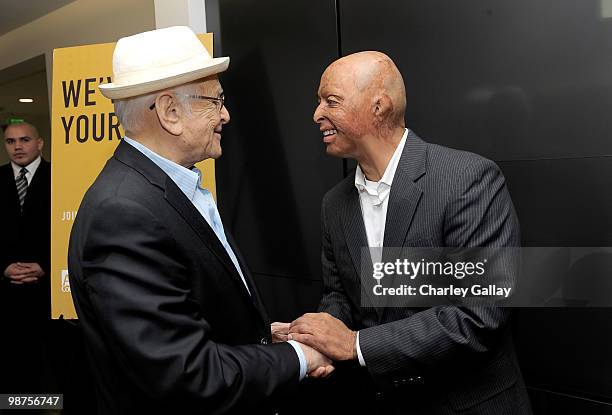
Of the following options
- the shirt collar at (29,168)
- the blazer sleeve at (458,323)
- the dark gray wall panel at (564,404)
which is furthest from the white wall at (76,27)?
the dark gray wall panel at (564,404)

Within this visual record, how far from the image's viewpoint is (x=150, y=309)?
1111 millimetres

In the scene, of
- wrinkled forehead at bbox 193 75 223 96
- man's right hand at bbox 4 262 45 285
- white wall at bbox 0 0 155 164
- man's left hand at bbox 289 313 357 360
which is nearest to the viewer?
wrinkled forehead at bbox 193 75 223 96

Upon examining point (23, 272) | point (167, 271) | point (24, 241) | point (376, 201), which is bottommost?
point (23, 272)

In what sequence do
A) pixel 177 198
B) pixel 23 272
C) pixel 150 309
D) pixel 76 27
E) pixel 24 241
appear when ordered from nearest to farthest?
pixel 150 309
pixel 177 198
pixel 23 272
pixel 24 241
pixel 76 27

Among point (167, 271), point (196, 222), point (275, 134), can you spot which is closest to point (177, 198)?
point (196, 222)

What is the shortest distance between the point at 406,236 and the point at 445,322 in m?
0.26

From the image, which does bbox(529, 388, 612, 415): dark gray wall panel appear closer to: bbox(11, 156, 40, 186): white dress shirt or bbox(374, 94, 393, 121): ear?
bbox(374, 94, 393, 121): ear

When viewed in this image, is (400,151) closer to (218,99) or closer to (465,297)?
(465,297)

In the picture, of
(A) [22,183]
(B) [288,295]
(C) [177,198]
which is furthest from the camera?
(A) [22,183]

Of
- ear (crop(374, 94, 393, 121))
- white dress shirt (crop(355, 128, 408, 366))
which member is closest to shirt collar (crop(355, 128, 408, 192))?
white dress shirt (crop(355, 128, 408, 366))

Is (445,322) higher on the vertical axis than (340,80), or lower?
lower

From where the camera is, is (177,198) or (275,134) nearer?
(177,198)

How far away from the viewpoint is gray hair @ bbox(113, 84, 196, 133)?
133 cm

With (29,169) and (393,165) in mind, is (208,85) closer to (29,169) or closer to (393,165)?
→ (393,165)
